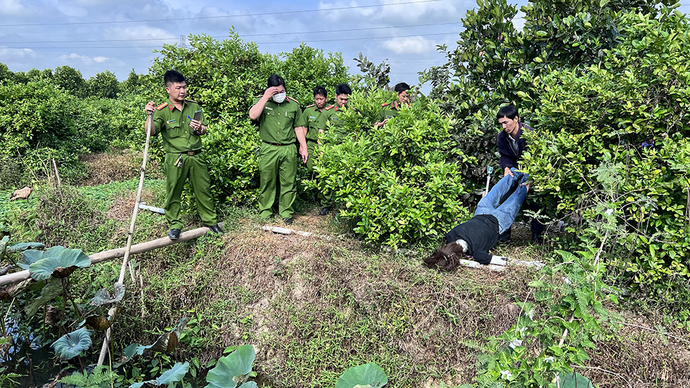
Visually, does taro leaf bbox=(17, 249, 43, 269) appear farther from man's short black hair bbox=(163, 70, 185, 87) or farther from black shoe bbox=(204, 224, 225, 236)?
man's short black hair bbox=(163, 70, 185, 87)

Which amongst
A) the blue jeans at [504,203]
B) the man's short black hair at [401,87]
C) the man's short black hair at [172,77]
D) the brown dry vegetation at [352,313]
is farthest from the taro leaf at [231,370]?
the man's short black hair at [401,87]

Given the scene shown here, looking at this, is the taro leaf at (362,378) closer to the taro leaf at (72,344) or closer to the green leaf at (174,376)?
the green leaf at (174,376)

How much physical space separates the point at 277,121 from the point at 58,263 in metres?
2.80

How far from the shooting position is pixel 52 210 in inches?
217

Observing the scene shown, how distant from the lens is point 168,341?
11.8 feet

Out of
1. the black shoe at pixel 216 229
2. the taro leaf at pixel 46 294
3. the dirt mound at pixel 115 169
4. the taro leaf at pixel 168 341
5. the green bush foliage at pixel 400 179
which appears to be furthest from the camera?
the dirt mound at pixel 115 169

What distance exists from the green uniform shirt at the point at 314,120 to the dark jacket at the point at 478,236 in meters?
2.71

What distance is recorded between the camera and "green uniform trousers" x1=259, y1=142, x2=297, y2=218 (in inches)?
207

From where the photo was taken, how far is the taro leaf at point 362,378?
9.73 ft

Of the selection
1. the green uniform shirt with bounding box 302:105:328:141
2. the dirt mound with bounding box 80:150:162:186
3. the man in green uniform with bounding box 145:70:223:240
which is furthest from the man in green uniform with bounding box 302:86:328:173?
the dirt mound with bounding box 80:150:162:186

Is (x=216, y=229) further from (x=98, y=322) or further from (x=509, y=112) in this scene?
(x=509, y=112)

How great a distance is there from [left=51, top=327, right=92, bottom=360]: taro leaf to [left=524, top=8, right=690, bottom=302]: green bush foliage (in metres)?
4.08

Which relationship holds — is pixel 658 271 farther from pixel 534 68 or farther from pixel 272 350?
pixel 272 350

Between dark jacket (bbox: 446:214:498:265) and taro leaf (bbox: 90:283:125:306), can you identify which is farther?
dark jacket (bbox: 446:214:498:265)
